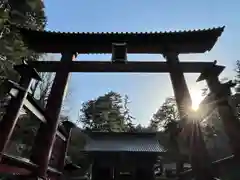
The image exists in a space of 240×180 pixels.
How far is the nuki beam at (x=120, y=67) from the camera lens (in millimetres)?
6918

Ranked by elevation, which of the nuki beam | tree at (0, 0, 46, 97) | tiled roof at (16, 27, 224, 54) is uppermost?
tree at (0, 0, 46, 97)

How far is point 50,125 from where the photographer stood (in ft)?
19.5

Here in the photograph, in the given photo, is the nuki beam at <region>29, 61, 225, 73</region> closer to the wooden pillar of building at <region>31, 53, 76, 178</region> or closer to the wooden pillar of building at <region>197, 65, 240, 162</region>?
the wooden pillar of building at <region>31, 53, 76, 178</region>

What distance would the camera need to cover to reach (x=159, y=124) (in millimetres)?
48219

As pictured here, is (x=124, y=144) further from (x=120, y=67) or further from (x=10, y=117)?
(x=10, y=117)

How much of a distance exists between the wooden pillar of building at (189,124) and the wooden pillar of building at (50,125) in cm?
319

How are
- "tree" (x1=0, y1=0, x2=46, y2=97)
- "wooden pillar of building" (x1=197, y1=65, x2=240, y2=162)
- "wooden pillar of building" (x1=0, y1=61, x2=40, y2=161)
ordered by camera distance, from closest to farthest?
1. "wooden pillar of building" (x1=0, y1=61, x2=40, y2=161)
2. "wooden pillar of building" (x1=197, y1=65, x2=240, y2=162)
3. "tree" (x1=0, y1=0, x2=46, y2=97)

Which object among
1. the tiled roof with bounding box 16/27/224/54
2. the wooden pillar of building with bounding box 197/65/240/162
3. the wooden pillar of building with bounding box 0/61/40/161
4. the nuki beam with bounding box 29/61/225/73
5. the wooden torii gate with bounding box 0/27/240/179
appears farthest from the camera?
the tiled roof with bounding box 16/27/224/54

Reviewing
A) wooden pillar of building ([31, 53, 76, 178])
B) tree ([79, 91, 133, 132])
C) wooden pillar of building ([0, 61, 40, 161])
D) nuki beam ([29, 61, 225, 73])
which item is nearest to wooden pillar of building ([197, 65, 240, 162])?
nuki beam ([29, 61, 225, 73])

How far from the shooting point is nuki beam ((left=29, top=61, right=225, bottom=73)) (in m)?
6.92

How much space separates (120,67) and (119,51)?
558 millimetres

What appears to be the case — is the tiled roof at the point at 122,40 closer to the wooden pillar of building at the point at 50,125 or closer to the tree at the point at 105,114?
the wooden pillar of building at the point at 50,125

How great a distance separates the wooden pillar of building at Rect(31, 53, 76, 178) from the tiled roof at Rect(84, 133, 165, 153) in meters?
12.6

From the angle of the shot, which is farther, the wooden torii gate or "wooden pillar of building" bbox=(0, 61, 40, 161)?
the wooden torii gate
